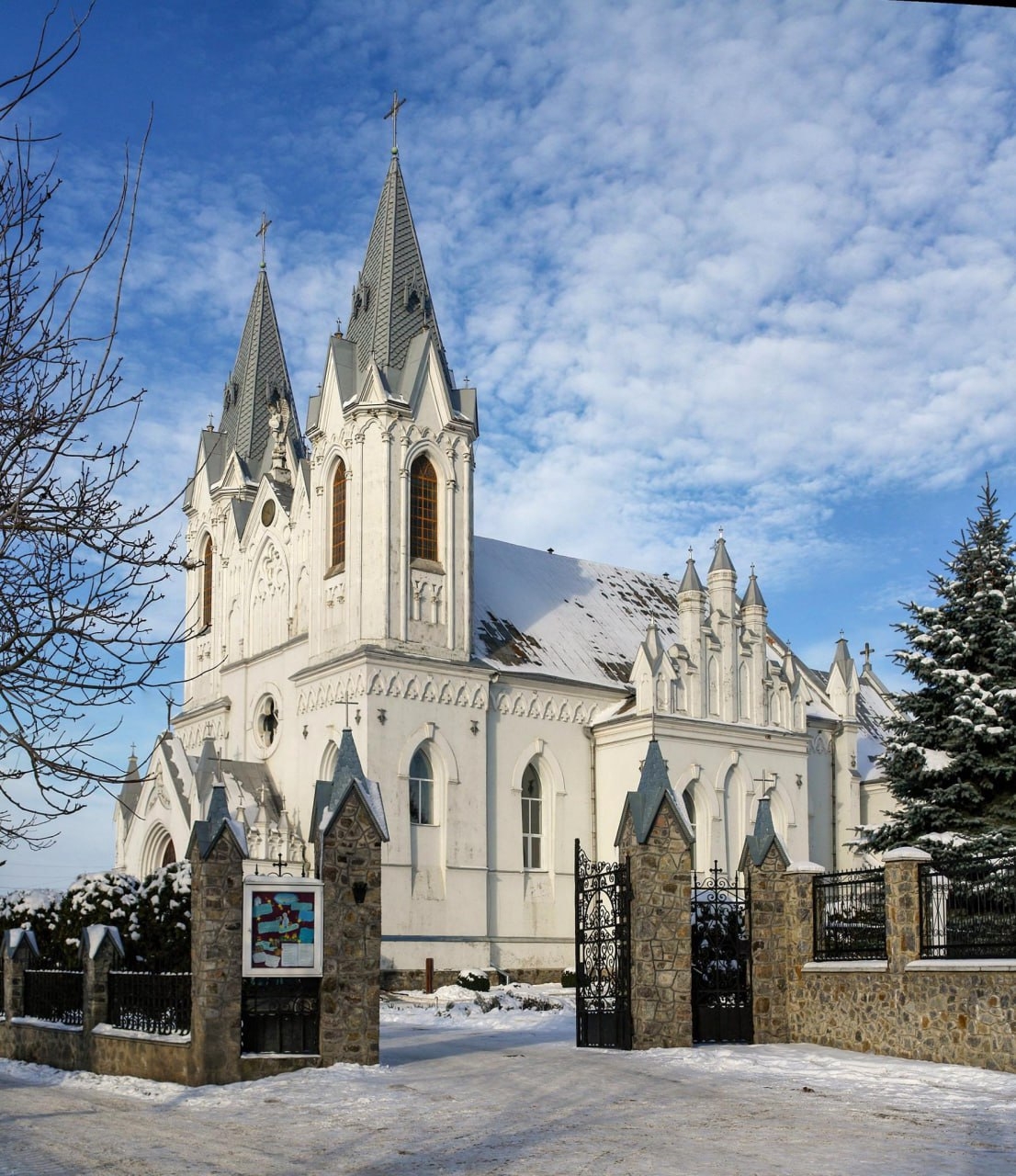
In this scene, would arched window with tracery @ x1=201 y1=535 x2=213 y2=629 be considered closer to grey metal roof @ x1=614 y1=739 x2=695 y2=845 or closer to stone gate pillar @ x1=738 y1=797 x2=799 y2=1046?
grey metal roof @ x1=614 y1=739 x2=695 y2=845

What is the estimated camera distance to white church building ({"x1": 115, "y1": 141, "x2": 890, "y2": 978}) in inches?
1384

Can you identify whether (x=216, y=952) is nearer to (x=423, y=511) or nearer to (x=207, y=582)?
(x=423, y=511)

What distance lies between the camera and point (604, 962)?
19.3m

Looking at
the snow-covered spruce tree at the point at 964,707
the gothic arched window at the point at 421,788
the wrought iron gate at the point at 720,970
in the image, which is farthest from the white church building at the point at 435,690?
the wrought iron gate at the point at 720,970

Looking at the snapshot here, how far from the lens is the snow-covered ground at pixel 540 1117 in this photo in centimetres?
1080

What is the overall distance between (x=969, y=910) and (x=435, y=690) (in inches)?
775

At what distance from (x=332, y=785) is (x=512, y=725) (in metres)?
20.2

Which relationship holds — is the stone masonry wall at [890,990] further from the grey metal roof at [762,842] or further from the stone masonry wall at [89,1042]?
the stone masonry wall at [89,1042]

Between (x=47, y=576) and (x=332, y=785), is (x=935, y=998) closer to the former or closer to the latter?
(x=332, y=785)

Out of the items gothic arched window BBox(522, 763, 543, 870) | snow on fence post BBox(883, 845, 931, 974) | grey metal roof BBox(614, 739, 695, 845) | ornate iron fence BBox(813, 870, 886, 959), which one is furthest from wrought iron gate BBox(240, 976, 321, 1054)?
gothic arched window BBox(522, 763, 543, 870)

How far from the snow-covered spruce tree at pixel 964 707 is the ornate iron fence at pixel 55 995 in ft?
48.5

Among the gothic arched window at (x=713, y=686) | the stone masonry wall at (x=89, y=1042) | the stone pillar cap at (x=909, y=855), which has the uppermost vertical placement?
the gothic arched window at (x=713, y=686)

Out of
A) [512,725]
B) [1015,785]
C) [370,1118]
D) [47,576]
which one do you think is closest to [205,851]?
[370,1118]

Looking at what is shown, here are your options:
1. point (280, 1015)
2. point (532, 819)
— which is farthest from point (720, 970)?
point (532, 819)
